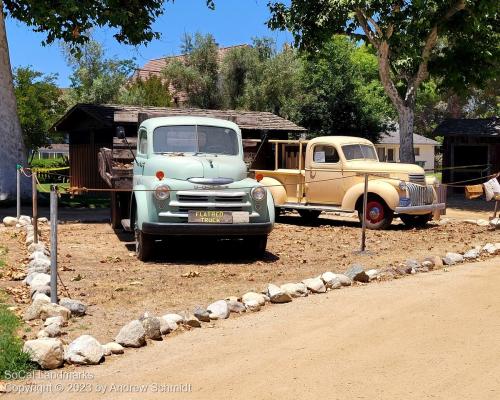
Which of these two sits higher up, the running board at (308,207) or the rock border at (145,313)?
the running board at (308,207)

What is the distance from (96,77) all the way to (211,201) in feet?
133

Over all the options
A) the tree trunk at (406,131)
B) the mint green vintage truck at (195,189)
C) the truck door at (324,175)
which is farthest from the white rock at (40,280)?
the tree trunk at (406,131)

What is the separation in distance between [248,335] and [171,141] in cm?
557

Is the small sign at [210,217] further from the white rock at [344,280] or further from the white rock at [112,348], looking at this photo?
the white rock at [112,348]

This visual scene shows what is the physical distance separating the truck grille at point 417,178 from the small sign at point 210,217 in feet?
20.6

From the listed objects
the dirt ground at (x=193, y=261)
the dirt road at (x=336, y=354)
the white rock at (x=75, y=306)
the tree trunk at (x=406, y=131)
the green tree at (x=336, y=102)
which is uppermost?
the green tree at (x=336, y=102)

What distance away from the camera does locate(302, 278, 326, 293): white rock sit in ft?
26.8

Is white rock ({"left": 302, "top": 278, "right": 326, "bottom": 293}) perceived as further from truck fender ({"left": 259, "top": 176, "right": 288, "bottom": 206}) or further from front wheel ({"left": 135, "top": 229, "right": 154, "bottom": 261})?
truck fender ({"left": 259, "top": 176, "right": 288, "bottom": 206})

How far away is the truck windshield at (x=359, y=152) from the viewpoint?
15.7 m

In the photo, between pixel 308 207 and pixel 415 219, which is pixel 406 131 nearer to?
pixel 415 219

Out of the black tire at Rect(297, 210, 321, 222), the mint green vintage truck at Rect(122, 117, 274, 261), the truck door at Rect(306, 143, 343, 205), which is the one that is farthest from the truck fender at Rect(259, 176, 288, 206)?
the mint green vintage truck at Rect(122, 117, 274, 261)

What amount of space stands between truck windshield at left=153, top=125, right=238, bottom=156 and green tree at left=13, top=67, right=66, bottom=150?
28.8 metres

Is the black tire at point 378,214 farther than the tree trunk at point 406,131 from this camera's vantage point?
No

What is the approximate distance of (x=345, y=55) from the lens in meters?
31.7
